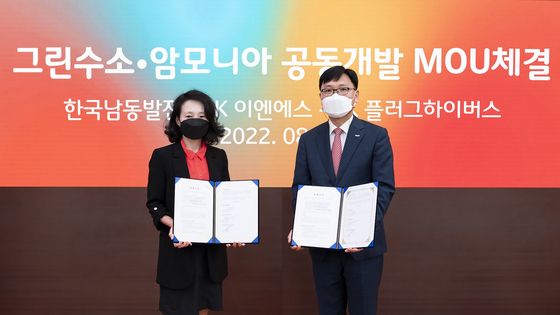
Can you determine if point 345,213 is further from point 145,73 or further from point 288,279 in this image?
point 145,73

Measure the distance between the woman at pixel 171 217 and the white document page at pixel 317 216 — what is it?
0.34 meters

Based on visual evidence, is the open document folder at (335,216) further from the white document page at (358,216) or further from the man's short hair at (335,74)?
the man's short hair at (335,74)

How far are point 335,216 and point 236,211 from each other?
19.0 inches

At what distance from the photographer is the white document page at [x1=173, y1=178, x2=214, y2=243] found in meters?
1.87

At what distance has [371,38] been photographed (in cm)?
288

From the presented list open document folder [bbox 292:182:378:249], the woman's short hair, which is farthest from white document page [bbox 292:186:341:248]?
the woman's short hair

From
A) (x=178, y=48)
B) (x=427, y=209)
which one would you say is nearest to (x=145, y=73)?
(x=178, y=48)

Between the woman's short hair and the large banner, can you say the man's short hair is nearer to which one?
the woman's short hair

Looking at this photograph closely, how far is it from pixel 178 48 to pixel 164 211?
55.5 inches

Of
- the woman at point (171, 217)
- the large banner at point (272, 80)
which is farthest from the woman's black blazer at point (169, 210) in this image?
the large banner at point (272, 80)

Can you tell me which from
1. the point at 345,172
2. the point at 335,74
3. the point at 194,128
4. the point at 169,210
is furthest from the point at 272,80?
the point at 169,210

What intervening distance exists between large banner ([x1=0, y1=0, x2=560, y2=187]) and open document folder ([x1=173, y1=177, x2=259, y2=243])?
3.17ft

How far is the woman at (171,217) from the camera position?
1.95 m

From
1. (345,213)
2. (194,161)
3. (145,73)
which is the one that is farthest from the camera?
(145,73)
